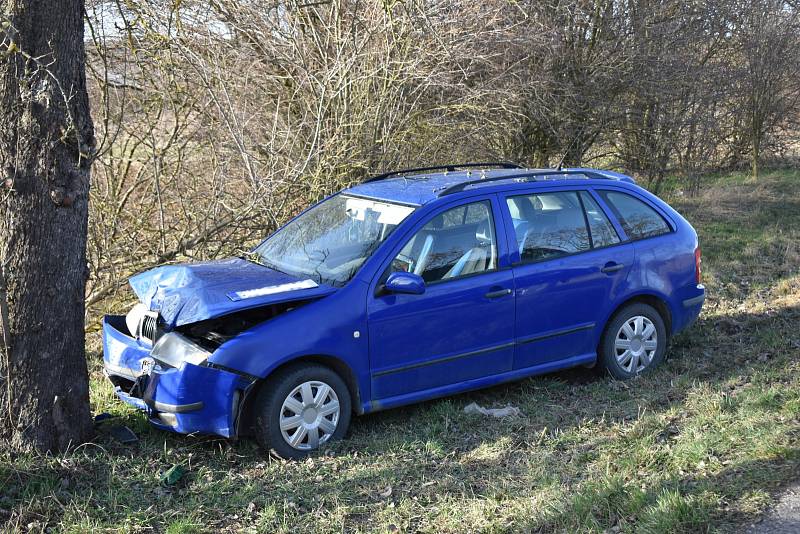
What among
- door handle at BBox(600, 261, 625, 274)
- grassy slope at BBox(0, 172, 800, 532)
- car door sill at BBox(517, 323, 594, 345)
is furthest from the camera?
door handle at BBox(600, 261, 625, 274)

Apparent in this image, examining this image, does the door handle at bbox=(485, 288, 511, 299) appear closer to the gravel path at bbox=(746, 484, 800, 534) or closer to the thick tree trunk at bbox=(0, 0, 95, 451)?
the gravel path at bbox=(746, 484, 800, 534)

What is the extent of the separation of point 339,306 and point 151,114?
4960 mm

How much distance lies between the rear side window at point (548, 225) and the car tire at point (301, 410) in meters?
1.75

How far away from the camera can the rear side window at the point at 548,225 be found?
6.34 metres

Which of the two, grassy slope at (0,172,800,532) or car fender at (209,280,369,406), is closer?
grassy slope at (0,172,800,532)

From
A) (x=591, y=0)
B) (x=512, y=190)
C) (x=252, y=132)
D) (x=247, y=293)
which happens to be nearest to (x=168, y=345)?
(x=247, y=293)

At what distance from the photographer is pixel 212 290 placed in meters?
5.54

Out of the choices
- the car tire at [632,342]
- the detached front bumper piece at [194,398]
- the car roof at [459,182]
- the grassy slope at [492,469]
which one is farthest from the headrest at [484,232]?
the detached front bumper piece at [194,398]

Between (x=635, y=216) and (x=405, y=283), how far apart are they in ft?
7.92

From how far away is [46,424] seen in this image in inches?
201

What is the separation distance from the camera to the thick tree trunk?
495 cm

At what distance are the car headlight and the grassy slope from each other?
1.91 ft

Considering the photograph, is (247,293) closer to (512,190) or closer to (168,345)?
(168,345)

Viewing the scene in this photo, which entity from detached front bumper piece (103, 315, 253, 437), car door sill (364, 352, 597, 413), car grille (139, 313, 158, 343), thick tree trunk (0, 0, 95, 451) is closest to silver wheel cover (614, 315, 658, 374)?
car door sill (364, 352, 597, 413)
